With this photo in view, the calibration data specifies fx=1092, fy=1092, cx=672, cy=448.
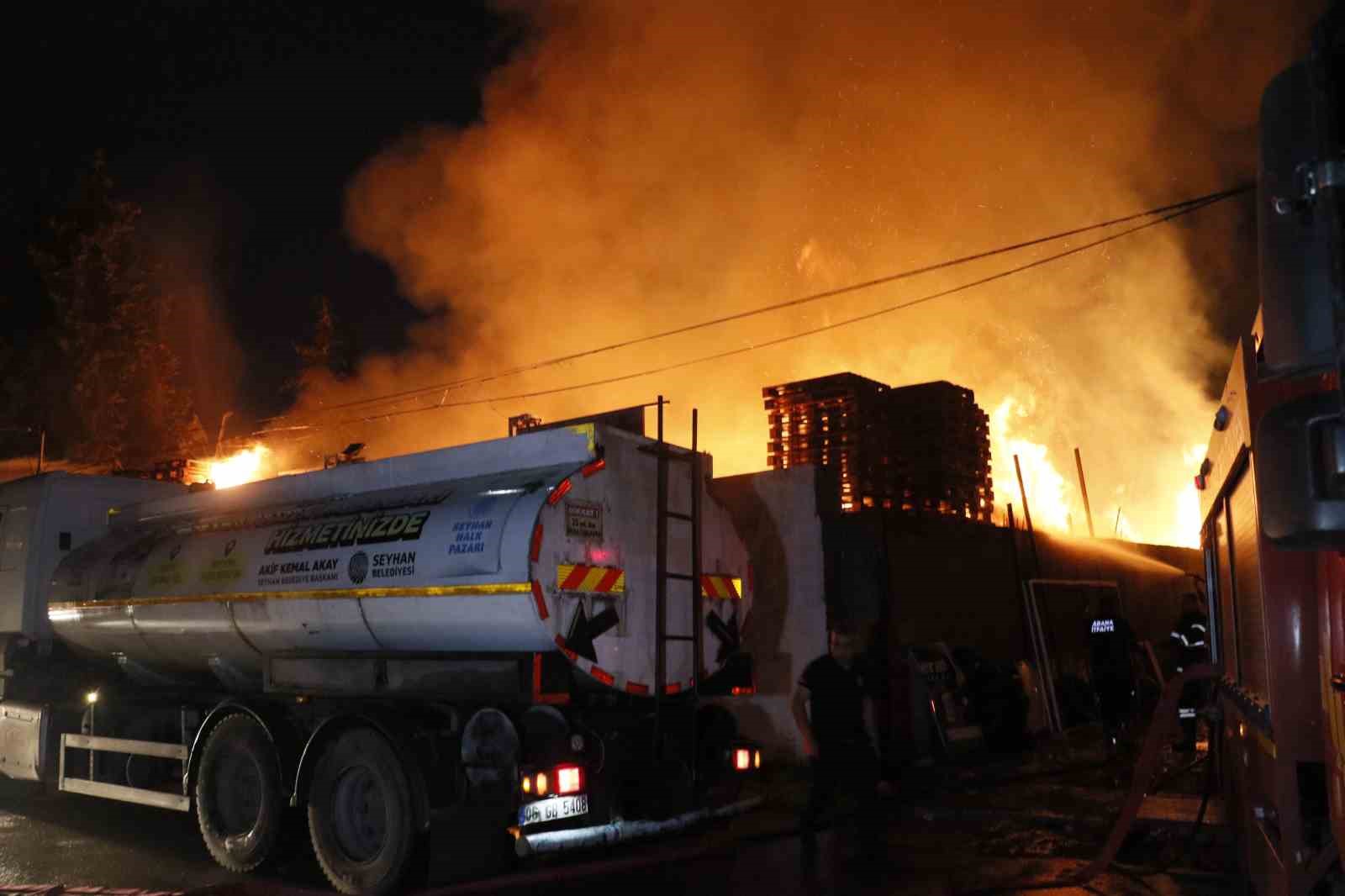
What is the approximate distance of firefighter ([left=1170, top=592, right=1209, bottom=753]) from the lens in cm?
1093

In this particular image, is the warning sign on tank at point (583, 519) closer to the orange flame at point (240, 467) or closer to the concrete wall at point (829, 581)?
the concrete wall at point (829, 581)

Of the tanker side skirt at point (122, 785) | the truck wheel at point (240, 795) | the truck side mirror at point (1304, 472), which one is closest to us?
the truck side mirror at point (1304, 472)

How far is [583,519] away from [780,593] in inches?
194

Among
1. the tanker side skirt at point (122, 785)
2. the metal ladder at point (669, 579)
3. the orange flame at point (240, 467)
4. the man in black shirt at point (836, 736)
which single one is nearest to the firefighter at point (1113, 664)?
the man in black shirt at point (836, 736)

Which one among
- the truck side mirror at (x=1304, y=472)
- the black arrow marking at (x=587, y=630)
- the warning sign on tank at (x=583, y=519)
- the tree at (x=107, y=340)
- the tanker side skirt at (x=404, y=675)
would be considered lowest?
the tanker side skirt at (x=404, y=675)

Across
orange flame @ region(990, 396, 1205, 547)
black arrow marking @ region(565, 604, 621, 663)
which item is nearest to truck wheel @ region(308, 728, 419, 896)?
black arrow marking @ region(565, 604, 621, 663)

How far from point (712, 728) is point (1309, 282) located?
618 cm

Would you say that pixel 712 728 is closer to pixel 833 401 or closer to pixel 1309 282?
pixel 1309 282

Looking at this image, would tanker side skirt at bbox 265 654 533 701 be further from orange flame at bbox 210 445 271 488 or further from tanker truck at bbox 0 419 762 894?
orange flame at bbox 210 445 271 488

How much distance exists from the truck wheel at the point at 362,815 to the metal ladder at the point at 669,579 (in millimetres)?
1730

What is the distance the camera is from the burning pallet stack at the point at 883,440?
14602 millimetres

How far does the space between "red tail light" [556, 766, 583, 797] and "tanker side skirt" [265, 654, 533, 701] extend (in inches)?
21.4

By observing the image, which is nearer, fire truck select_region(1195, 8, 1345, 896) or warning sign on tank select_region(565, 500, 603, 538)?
fire truck select_region(1195, 8, 1345, 896)

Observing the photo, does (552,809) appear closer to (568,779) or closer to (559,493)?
(568,779)
